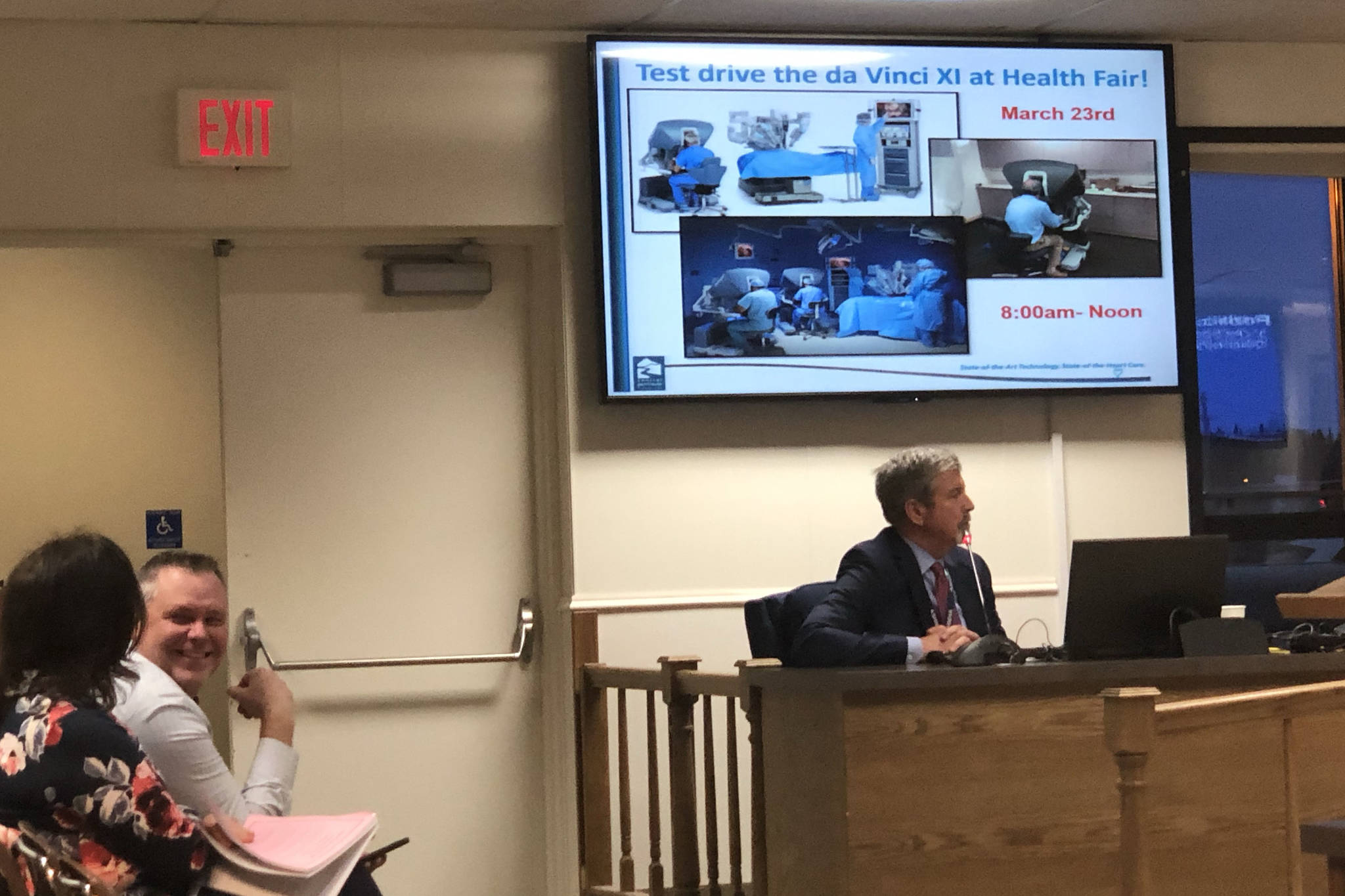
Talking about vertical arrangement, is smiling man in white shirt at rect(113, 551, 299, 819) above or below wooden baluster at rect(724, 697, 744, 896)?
above

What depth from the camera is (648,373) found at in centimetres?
481

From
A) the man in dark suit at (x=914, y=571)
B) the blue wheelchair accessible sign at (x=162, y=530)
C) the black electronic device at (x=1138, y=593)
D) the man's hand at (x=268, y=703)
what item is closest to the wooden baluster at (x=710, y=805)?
the man in dark suit at (x=914, y=571)

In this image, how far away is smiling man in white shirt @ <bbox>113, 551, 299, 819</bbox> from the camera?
261 centimetres

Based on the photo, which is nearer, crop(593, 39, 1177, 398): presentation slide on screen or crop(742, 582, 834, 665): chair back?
crop(742, 582, 834, 665): chair back

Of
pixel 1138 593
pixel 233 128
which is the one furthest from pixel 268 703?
pixel 233 128

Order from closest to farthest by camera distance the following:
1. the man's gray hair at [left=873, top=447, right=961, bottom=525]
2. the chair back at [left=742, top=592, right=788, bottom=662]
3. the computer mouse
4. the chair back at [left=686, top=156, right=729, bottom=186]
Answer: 1. the computer mouse
2. the man's gray hair at [left=873, top=447, right=961, bottom=525]
3. the chair back at [left=742, top=592, right=788, bottom=662]
4. the chair back at [left=686, top=156, right=729, bottom=186]

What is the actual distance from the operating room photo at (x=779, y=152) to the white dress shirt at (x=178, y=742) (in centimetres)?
250

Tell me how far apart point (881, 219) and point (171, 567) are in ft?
8.89

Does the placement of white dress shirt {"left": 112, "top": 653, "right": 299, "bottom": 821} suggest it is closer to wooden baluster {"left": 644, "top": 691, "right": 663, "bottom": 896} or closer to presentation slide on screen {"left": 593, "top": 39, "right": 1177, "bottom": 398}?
wooden baluster {"left": 644, "top": 691, "right": 663, "bottom": 896}

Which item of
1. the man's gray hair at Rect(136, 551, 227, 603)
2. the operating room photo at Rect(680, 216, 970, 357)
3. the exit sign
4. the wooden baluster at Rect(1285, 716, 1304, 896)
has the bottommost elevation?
the wooden baluster at Rect(1285, 716, 1304, 896)

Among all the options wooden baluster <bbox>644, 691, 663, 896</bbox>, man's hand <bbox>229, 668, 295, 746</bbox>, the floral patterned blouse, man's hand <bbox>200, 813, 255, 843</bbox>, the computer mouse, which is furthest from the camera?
wooden baluster <bbox>644, 691, 663, 896</bbox>

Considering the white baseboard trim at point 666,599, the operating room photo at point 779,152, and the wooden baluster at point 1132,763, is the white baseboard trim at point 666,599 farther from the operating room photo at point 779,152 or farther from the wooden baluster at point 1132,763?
the wooden baluster at point 1132,763

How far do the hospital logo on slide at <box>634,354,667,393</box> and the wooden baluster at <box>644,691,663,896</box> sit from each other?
2.90 ft

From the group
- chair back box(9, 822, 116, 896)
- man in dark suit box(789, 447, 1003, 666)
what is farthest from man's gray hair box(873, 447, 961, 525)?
chair back box(9, 822, 116, 896)
